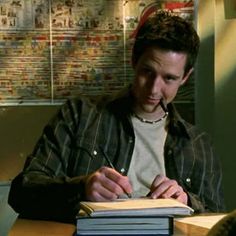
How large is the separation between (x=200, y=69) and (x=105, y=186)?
1149 millimetres

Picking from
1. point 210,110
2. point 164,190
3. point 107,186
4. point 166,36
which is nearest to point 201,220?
point 164,190

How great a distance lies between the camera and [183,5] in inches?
85.7

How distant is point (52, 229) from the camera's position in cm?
122

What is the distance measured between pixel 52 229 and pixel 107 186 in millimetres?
171

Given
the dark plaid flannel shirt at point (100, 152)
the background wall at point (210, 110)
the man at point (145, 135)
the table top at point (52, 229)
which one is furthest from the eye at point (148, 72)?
the background wall at point (210, 110)

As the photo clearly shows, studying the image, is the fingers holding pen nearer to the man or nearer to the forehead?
the man

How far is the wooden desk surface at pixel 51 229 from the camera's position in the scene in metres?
1.12

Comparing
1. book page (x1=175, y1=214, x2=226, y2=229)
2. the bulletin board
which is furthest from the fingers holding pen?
the bulletin board

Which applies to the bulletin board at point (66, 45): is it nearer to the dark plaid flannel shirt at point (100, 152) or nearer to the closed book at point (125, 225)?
the dark plaid flannel shirt at point (100, 152)

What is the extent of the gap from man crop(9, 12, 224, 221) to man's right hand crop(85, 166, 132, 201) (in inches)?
11.5

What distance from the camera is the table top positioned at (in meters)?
1.12

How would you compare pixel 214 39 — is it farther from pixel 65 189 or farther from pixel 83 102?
pixel 65 189

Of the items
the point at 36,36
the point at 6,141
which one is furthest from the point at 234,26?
the point at 6,141

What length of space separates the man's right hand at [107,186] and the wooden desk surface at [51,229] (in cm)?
9
